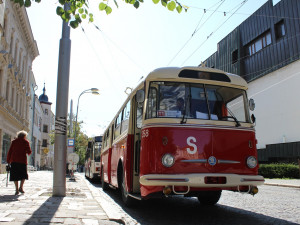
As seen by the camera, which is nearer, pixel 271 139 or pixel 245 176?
pixel 245 176

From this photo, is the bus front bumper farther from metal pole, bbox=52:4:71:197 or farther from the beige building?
the beige building

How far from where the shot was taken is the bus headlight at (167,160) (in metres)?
5.59

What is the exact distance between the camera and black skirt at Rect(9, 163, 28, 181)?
8.41m

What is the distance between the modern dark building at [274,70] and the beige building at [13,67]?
63.9 feet

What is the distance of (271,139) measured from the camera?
86.3 feet

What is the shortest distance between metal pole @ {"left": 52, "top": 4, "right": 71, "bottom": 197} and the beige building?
40.9 feet

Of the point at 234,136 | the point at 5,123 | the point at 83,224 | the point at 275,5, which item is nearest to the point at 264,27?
the point at 275,5

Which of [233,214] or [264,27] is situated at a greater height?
[264,27]

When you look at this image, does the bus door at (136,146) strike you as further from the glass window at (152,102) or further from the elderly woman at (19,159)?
the elderly woman at (19,159)

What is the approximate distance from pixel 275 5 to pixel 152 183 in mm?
24576

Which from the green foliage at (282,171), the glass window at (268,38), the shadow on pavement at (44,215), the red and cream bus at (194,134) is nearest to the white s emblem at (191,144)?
the red and cream bus at (194,134)

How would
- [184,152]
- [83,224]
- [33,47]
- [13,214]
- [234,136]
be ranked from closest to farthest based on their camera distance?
[83,224]
[13,214]
[184,152]
[234,136]
[33,47]

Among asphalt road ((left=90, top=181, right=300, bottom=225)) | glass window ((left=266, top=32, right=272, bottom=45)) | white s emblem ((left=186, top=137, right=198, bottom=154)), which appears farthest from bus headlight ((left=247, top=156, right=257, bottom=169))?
glass window ((left=266, top=32, right=272, bottom=45))

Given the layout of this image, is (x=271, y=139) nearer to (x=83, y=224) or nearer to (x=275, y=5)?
(x=275, y=5)
